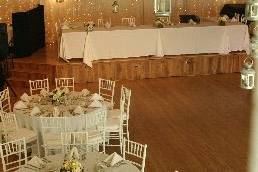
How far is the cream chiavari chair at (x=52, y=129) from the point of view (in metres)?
7.23

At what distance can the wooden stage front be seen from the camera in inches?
472

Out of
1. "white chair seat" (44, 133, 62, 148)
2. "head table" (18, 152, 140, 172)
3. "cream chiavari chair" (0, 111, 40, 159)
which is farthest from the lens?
"cream chiavari chair" (0, 111, 40, 159)

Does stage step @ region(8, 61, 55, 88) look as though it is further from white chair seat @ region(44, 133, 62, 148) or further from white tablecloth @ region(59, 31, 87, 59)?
white chair seat @ region(44, 133, 62, 148)

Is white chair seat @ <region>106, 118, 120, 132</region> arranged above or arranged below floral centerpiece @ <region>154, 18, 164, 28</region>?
below

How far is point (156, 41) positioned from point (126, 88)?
4.12 m

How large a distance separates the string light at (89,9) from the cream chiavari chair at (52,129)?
25.3 feet

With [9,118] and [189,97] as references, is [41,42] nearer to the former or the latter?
[189,97]

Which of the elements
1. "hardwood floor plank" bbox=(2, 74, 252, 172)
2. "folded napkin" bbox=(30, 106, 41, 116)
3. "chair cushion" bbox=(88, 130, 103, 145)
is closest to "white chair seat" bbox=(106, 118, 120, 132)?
"chair cushion" bbox=(88, 130, 103, 145)

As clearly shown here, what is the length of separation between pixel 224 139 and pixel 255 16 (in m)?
4.74

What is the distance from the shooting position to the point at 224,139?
8547 mm

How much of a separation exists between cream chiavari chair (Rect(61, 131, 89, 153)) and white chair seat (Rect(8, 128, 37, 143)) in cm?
78

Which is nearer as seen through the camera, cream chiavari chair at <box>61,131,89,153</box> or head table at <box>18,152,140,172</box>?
head table at <box>18,152,140,172</box>

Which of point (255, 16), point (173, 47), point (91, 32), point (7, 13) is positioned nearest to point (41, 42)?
point (7, 13)

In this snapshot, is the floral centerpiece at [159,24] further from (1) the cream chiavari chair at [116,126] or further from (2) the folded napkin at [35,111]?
(2) the folded napkin at [35,111]
